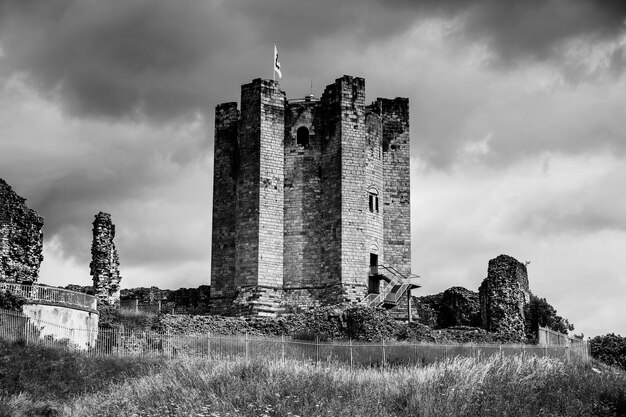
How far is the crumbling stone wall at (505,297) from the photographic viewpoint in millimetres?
47125

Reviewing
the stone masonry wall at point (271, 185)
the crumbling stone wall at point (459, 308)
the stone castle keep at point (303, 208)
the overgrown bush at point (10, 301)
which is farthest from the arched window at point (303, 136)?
the overgrown bush at point (10, 301)

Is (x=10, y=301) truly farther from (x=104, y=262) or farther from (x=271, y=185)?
(x=271, y=185)

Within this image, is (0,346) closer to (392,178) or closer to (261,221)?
(261,221)

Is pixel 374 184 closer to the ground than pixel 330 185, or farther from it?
farther from it

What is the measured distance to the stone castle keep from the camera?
48.3m

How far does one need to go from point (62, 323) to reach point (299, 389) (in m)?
13.1

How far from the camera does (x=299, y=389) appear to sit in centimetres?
2741

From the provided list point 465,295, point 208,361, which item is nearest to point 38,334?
point 208,361

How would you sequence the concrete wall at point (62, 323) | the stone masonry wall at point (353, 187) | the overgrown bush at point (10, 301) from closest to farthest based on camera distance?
the overgrown bush at point (10, 301) → the concrete wall at point (62, 323) → the stone masonry wall at point (353, 187)

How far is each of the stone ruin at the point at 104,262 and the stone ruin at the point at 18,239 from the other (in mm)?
3585

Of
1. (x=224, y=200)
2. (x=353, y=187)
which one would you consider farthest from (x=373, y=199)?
(x=224, y=200)

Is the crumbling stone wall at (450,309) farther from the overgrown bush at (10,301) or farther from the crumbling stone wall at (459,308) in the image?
the overgrown bush at (10,301)

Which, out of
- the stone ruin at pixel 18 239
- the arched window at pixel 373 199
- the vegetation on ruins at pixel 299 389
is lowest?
the vegetation on ruins at pixel 299 389

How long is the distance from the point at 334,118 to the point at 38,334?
1806cm
